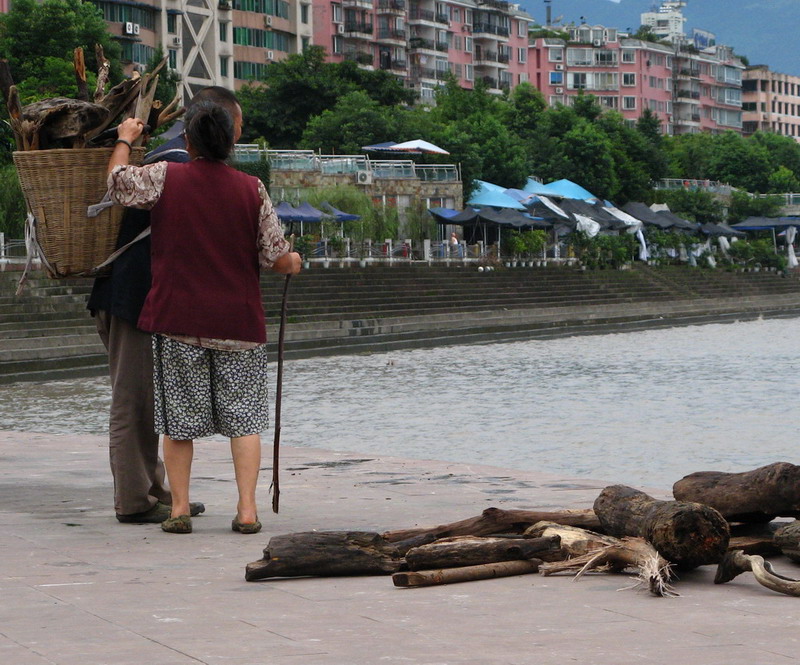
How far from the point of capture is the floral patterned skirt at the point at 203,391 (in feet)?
18.6

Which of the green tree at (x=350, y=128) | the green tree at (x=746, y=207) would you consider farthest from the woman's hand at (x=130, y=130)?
the green tree at (x=746, y=207)

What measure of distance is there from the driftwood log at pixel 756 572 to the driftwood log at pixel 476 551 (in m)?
0.57

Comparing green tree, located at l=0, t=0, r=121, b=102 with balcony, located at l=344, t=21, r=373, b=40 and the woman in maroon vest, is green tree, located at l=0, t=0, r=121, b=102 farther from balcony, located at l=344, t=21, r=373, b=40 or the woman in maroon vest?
the woman in maroon vest

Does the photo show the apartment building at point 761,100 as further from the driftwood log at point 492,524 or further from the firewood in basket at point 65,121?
the driftwood log at point 492,524

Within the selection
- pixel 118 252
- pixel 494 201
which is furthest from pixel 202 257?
pixel 494 201

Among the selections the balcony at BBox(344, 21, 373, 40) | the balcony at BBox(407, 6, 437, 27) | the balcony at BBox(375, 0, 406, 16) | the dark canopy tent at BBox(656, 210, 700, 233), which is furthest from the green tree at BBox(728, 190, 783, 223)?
the balcony at BBox(407, 6, 437, 27)

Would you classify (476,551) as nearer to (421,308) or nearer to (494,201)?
(421,308)

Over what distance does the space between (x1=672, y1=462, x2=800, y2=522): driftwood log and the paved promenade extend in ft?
0.64

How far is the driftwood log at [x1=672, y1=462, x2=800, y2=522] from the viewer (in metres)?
4.98

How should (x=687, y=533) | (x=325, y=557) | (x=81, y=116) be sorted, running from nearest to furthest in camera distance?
(x=687, y=533)
(x=325, y=557)
(x=81, y=116)

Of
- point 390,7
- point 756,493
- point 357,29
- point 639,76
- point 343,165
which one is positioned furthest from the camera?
point 639,76

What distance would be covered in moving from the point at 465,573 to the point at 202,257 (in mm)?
1713

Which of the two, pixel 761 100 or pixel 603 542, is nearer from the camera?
pixel 603 542

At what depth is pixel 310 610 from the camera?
4152 mm
